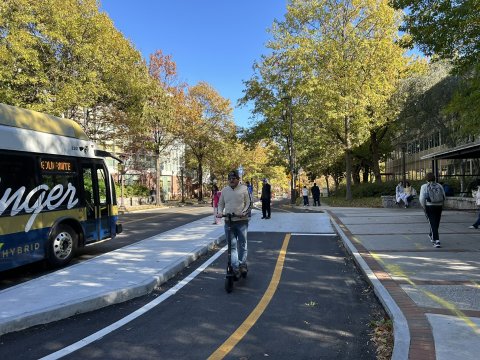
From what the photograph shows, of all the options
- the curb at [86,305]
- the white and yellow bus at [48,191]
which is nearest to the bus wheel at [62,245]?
the white and yellow bus at [48,191]

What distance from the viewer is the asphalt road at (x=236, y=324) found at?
466 centimetres

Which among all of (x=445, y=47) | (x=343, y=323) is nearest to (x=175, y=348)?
(x=343, y=323)

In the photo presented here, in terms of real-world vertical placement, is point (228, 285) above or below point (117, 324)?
above

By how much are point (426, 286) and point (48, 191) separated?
7324 millimetres

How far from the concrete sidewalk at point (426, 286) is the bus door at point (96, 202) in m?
6.08

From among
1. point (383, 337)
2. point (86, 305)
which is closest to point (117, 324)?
point (86, 305)

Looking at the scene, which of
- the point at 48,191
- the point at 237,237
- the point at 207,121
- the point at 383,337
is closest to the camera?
the point at 383,337

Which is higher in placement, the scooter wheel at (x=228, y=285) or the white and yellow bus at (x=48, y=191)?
the white and yellow bus at (x=48, y=191)

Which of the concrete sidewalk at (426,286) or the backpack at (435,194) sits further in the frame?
the backpack at (435,194)

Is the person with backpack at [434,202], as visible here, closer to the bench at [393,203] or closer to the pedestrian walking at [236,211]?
the pedestrian walking at [236,211]

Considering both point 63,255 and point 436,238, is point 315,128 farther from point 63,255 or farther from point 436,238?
point 63,255

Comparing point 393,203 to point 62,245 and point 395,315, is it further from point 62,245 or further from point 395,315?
point 395,315

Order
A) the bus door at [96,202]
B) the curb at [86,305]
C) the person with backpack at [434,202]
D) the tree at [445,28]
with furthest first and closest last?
1. the tree at [445,28]
2. the bus door at [96,202]
3. the person with backpack at [434,202]
4. the curb at [86,305]

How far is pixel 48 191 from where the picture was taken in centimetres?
920
